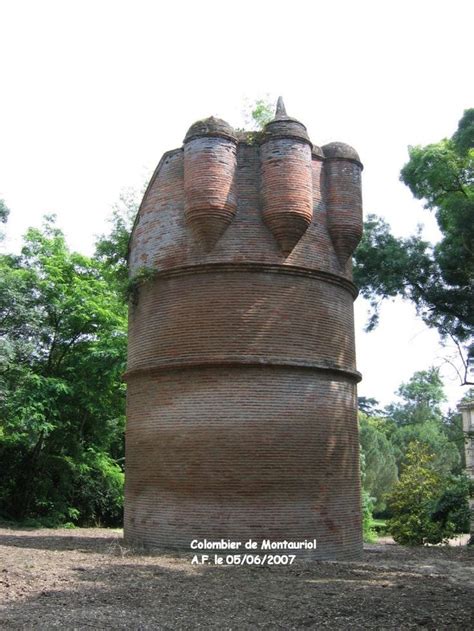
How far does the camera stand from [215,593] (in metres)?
8.90

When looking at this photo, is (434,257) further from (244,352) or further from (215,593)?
(215,593)

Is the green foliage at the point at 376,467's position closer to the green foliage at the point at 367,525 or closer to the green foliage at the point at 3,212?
the green foliage at the point at 367,525

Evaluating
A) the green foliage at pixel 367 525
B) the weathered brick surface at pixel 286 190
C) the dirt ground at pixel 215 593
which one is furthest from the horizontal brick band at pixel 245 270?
the green foliage at pixel 367 525

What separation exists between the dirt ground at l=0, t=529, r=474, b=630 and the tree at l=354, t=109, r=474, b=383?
25.3 ft

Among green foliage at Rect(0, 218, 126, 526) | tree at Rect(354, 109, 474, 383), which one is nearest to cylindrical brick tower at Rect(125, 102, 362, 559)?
tree at Rect(354, 109, 474, 383)

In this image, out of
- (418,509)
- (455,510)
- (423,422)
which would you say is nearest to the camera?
(455,510)

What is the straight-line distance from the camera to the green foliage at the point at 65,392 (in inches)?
814

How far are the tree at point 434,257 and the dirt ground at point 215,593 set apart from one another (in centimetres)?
770

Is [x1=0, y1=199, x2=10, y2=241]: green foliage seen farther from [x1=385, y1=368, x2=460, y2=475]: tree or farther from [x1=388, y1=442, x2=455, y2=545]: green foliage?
[x1=385, y1=368, x2=460, y2=475]: tree

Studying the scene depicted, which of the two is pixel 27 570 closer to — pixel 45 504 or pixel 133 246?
pixel 133 246

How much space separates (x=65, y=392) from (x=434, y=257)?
1147 cm

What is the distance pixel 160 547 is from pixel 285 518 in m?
2.38

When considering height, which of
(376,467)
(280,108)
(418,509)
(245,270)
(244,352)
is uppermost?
(280,108)

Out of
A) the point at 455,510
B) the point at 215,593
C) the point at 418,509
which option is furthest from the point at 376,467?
the point at 215,593
